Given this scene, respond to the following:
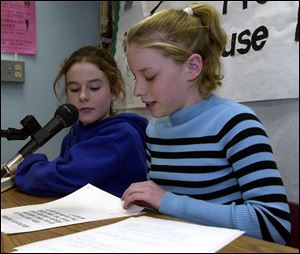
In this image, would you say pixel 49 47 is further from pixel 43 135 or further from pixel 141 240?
pixel 141 240

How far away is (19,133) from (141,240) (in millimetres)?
267

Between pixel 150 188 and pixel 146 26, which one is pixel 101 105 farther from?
pixel 150 188

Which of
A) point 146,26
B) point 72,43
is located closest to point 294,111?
point 146,26

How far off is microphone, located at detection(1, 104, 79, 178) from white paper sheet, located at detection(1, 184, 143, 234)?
8 centimetres

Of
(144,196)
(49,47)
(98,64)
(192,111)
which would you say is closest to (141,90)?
(192,111)

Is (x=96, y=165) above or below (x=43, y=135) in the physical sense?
below

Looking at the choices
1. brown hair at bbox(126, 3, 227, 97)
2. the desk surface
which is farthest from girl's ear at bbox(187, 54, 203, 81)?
the desk surface

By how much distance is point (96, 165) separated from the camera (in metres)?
0.86

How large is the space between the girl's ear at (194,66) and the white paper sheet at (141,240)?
14.5 inches

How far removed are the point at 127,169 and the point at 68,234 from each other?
0.40 meters

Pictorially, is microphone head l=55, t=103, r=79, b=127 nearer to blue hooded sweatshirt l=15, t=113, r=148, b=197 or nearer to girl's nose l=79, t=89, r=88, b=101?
blue hooded sweatshirt l=15, t=113, r=148, b=197

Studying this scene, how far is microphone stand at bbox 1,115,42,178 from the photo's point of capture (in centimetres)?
55

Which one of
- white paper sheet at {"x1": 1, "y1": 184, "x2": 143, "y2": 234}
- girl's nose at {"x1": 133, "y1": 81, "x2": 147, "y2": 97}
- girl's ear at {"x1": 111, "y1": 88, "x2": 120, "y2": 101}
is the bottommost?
white paper sheet at {"x1": 1, "y1": 184, "x2": 143, "y2": 234}

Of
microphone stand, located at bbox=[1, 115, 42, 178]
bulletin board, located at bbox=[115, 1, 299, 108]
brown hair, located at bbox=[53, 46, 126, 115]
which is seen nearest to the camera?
microphone stand, located at bbox=[1, 115, 42, 178]
